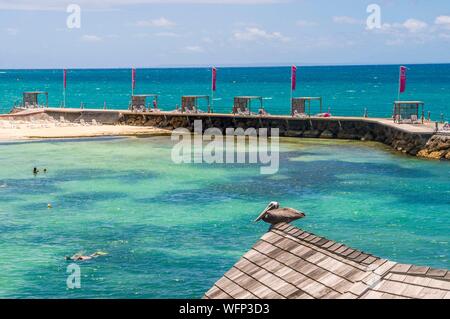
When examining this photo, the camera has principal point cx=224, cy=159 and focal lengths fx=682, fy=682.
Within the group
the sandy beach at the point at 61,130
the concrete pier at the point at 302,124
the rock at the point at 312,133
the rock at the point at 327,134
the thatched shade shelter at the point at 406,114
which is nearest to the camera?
the concrete pier at the point at 302,124

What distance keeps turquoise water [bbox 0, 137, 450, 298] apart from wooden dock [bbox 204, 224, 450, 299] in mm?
8520

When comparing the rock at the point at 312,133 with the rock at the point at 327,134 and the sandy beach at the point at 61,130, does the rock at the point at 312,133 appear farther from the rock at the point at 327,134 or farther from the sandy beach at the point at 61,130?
the sandy beach at the point at 61,130

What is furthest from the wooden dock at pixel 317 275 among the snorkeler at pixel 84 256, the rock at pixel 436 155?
the rock at pixel 436 155

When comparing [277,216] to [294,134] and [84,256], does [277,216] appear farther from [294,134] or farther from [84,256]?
[294,134]

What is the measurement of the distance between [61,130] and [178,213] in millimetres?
40200

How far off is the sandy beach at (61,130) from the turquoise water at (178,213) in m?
11.1

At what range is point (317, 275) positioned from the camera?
1273cm

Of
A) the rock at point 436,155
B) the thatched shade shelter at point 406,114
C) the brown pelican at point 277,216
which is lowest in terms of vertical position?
the rock at point 436,155

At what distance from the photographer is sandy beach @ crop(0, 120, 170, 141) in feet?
219

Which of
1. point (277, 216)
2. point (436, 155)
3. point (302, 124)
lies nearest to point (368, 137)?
point (302, 124)

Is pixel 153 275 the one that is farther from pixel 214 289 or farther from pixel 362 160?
pixel 362 160

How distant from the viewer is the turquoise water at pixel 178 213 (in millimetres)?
24109

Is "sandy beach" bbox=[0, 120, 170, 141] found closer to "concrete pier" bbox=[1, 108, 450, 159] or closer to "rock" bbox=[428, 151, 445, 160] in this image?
"concrete pier" bbox=[1, 108, 450, 159]
